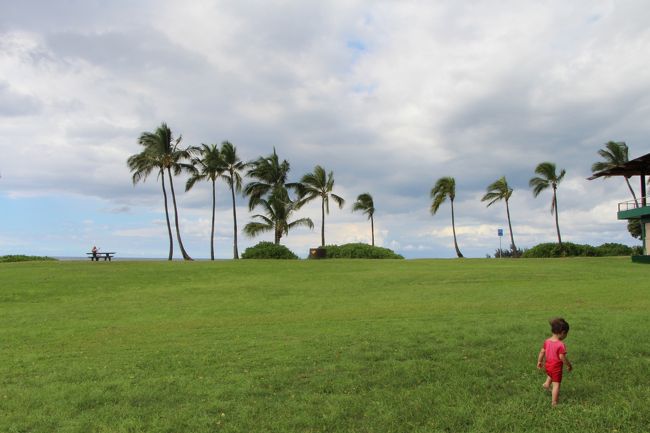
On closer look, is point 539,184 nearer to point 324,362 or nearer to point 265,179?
point 265,179

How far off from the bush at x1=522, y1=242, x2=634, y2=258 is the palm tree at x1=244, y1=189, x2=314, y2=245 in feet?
76.3

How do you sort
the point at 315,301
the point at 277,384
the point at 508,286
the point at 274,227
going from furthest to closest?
1. the point at 274,227
2. the point at 508,286
3. the point at 315,301
4. the point at 277,384

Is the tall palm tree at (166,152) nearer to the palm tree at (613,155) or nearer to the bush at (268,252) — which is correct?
the bush at (268,252)

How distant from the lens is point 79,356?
36.9 ft

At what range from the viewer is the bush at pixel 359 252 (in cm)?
4628

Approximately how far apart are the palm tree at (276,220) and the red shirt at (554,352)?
4445 centimetres

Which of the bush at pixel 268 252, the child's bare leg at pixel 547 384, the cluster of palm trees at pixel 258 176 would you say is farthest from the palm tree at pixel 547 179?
the child's bare leg at pixel 547 384

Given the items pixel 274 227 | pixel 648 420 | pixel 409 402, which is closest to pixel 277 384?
pixel 409 402

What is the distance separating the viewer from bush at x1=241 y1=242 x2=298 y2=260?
4381cm

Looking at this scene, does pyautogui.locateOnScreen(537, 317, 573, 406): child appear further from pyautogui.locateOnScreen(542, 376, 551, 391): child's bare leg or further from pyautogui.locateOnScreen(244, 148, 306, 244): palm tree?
pyautogui.locateOnScreen(244, 148, 306, 244): palm tree

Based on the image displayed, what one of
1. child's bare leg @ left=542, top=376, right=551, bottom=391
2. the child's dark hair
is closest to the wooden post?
child's bare leg @ left=542, top=376, right=551, bottom=391

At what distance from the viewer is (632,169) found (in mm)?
40531

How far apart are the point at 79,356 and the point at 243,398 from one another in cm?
512

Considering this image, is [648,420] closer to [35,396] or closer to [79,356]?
[35,396]
